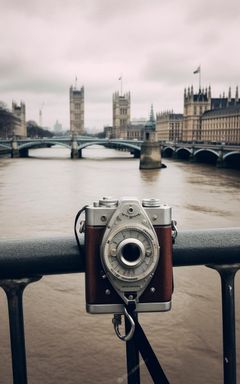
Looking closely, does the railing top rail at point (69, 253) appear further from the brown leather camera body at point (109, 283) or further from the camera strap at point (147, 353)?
the camera strap at point (147, 353)

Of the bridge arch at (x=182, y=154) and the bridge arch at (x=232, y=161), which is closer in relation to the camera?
the bridge arch at (x=232, y=161)

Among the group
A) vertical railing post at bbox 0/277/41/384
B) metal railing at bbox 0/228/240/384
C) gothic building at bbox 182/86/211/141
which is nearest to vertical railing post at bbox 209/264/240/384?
metal railing at bbox 0/228/240/384

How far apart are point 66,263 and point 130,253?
16 cm

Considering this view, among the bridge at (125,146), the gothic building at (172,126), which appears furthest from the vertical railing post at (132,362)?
the gothic building at (172,126)

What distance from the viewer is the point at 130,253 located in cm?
96

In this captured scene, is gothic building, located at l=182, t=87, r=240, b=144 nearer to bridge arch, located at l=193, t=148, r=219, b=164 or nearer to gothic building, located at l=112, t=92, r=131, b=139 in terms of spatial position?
bridge arch, located at l=193, t=148, r=219, b=164

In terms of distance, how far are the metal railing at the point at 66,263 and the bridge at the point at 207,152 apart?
36.0 m

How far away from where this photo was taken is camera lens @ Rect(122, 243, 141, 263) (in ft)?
3.14

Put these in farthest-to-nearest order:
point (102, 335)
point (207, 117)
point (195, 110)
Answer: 1. point (195, 110)
2. point (207, 117)
3. point (102, 335)

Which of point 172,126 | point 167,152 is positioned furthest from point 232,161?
point 172,126

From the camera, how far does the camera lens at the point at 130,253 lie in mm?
956

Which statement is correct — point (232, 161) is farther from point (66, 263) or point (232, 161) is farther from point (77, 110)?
point (77, 110)

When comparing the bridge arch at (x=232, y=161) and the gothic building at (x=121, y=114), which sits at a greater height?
the gothic building at (x=121, y=114)

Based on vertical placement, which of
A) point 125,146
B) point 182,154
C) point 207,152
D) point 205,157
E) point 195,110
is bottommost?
point 205,157
